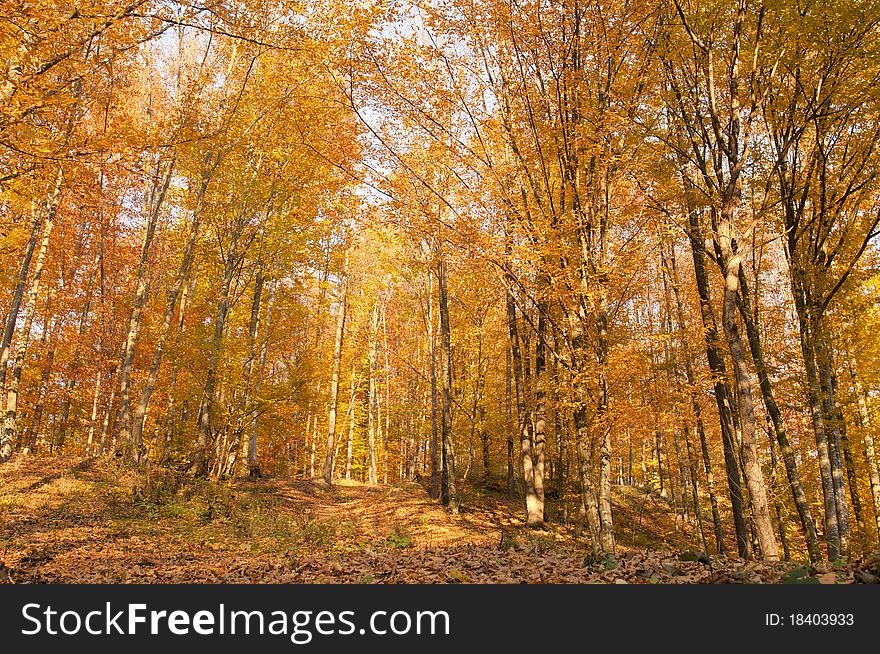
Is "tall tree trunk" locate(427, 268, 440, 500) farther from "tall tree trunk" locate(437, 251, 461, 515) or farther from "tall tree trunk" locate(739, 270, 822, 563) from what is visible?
"tall tree trunk" locate(739, 270, 822, 563)

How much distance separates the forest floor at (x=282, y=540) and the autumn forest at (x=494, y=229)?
0.30ft

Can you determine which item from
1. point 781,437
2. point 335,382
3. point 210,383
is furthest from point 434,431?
point 781,437

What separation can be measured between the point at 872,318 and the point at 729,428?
9.11 metres

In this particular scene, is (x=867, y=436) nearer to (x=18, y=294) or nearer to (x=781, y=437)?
(x=781, y=437)

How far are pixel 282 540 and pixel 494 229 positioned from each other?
25.5ft

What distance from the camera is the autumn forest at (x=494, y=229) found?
729 centimetres

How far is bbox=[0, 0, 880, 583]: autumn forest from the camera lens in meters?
7.29

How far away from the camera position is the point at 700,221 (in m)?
13.3

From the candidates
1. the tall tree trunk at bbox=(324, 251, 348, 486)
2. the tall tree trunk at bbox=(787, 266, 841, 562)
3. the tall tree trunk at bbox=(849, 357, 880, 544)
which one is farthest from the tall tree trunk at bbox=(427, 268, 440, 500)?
the tall tree trunk at bbox=(849, 357, 880, 544)

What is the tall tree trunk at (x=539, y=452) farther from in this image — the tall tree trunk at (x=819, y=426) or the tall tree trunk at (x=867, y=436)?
the tall tree trunk at (x=867, y=436)

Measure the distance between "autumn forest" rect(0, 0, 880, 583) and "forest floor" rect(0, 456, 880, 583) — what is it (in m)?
0.09

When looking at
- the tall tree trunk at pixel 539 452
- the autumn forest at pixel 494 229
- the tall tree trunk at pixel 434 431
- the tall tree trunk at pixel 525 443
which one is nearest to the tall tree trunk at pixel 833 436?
the autumn forest at pixel 494 229

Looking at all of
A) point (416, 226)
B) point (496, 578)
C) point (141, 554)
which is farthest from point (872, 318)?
point (141, 554)

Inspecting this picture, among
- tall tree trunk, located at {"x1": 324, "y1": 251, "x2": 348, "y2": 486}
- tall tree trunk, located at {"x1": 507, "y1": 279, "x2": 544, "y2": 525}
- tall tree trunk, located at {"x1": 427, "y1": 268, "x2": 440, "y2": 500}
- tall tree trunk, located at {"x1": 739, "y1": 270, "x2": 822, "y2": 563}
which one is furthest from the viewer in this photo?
tall tree trunk, located at {"x1": 324, "y1": 251, "x2": 348, "y2": 486}
